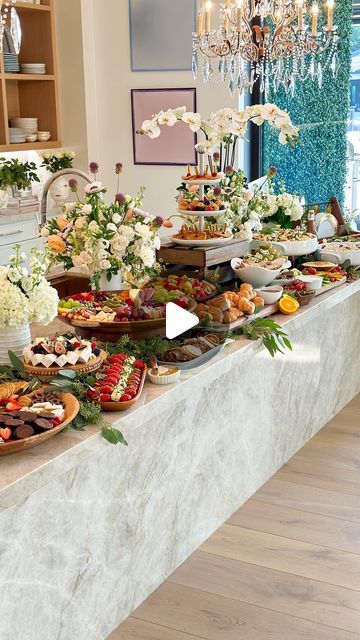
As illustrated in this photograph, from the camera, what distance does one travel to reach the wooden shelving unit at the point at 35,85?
250 inches

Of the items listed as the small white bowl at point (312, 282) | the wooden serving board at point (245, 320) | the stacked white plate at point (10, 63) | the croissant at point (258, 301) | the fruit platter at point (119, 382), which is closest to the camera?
the fruit platter at point (119, 382)

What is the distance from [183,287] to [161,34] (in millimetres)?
3504

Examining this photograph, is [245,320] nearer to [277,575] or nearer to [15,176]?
[277,575]

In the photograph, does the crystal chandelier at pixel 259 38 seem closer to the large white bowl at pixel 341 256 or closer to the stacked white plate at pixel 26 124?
the large white bowl at pixel 341 256

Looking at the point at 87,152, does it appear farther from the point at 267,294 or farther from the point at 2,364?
the point at 2,364

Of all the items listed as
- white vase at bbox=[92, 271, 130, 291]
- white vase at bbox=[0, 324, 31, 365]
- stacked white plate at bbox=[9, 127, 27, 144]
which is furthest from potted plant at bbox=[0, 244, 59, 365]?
stacked white plate at bbox=[9, 127, 27, 144]

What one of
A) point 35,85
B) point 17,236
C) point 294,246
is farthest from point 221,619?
point 35,85

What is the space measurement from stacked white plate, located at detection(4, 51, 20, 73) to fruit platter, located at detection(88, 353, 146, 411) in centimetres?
404

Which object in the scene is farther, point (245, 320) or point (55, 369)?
point (245, 320)

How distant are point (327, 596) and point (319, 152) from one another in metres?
4.08

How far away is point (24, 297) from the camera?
2.82 m

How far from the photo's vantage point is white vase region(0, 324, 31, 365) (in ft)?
9.52

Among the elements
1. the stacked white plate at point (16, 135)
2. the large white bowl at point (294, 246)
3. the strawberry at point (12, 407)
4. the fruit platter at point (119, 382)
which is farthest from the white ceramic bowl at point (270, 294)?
the stacked white plate at point (16, 135)

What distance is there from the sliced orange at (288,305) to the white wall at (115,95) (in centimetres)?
282
